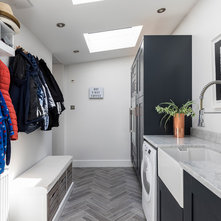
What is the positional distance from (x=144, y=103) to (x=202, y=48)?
91cm

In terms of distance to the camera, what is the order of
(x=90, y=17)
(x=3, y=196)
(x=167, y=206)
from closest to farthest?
(x=167, y=206) < (x=3, y=196) < (x=90, y=17)

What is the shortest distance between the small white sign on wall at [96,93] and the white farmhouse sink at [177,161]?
2503mm

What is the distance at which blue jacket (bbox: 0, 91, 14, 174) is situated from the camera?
1.28 m

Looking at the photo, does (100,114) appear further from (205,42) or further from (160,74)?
(205,42)

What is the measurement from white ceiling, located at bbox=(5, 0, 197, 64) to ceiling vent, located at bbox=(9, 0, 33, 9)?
2cm

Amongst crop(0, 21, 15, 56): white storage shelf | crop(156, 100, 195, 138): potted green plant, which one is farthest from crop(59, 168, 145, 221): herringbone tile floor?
crop(0, 21, 15, 56): white storage shelf

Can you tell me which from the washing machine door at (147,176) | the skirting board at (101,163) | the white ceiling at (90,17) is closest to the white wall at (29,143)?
the white ceiling at (90,17)

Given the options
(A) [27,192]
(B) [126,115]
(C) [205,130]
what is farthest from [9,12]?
(B) [126,115]

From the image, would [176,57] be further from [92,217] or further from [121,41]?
[92,217]

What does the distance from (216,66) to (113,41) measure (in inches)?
81.7

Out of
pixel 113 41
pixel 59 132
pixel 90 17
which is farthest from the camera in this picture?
pixel 59 132

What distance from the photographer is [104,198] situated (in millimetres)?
2406

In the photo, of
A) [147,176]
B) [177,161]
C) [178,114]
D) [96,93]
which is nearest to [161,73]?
[178,114]

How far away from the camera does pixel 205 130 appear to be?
6.05 feet
